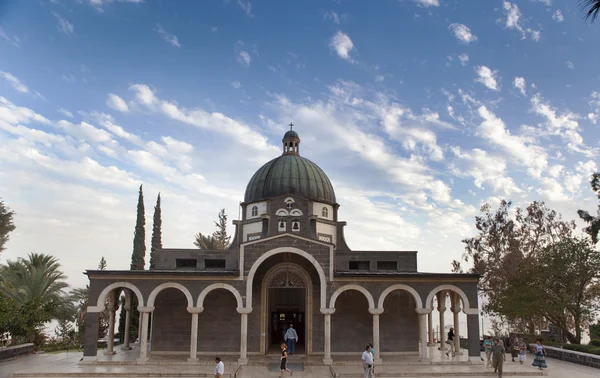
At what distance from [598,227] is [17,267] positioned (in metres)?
37.9

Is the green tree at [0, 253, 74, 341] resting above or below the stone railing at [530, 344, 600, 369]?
above

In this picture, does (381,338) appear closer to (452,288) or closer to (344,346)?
(344,346)

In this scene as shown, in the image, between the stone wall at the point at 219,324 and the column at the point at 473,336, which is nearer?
the column at the point at 473,336

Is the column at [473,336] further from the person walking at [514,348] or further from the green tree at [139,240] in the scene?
the green tree at [139,240]

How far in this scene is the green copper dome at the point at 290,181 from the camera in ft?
107

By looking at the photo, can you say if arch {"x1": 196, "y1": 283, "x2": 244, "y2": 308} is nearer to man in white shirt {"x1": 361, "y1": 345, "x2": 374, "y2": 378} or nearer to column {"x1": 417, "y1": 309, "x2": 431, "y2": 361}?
man in white shirt {"x1": 361, "y1": 345, "x2": 374, "y2": 378}

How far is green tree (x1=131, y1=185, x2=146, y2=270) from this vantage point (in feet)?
129

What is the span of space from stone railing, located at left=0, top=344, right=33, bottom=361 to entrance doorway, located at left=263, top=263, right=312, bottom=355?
13.6 meters

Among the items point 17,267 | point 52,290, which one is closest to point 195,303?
point 52,290

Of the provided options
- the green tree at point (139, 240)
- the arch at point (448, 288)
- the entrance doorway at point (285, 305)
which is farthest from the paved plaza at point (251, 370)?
the green tree at point (139, 240)

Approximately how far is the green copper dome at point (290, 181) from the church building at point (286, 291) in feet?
0.31

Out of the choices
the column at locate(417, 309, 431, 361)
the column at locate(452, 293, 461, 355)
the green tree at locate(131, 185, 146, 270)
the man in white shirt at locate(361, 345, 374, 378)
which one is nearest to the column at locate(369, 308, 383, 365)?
the column at locate(417, 309, 431, 361)

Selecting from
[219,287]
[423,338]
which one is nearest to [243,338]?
[219,287]

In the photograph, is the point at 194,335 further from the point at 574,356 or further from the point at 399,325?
the point at 574,356
